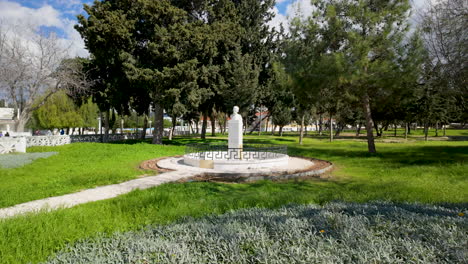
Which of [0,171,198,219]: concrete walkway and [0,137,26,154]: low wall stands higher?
[0,137,26,154]: low wall

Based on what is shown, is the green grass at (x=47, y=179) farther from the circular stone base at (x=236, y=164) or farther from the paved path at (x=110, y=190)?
the circular stone base at (x=236, y=164)

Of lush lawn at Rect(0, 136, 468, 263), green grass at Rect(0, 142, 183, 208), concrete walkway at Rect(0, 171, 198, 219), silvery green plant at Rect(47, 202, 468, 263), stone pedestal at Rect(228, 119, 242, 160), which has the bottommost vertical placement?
concrete walkway at Rect(0, 171, 198, 219)

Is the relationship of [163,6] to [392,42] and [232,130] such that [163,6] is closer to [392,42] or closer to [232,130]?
[232,130]

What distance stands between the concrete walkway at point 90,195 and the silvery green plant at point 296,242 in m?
3.58

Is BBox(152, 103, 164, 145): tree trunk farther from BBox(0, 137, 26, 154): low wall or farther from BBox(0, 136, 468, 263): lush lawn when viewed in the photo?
BBox(0, 136, 468, 263): lush lawn

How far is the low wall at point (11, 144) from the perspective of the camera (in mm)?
18467

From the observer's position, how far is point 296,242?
3.62 m

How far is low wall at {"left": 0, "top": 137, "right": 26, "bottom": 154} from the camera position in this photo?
18467 mm

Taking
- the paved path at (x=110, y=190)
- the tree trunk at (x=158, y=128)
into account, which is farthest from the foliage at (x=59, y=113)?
the paved path at (x=110, y=190)

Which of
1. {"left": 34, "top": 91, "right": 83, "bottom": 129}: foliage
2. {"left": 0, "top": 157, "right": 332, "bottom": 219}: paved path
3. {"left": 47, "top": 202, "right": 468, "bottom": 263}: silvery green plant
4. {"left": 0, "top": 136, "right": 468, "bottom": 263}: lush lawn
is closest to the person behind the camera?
{"left": 47, "top": 202, "right": 468, "bottom": 263}: silvery green plant

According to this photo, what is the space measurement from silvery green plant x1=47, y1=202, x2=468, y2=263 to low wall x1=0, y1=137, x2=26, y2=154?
19.3m

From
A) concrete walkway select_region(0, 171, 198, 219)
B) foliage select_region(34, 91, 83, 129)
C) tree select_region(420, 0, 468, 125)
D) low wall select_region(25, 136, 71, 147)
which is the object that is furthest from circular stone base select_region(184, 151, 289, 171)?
foliage select_region(34, 91, 83, 129)

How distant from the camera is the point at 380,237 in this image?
3.74m

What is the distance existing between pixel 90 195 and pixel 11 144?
49.2ft
